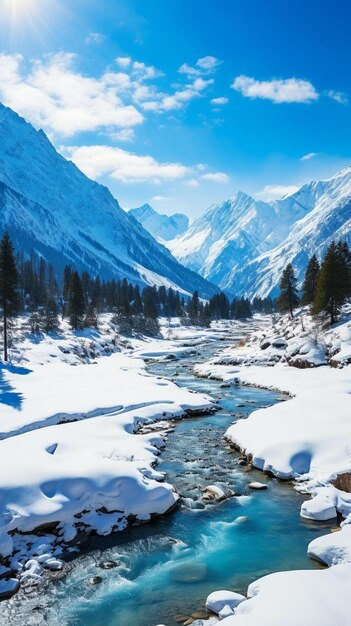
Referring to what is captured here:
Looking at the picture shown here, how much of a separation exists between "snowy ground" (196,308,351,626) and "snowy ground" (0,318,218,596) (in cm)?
578

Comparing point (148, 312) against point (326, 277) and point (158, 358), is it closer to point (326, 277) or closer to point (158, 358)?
point (158, 358)

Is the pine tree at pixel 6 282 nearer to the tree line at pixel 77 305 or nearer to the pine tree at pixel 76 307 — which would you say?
the tree line at pixel 77 305

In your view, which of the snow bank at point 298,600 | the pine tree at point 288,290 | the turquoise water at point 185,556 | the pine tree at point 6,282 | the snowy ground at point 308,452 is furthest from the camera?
the pine tree at point 288,290

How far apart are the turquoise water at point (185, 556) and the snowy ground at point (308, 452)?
934 mm

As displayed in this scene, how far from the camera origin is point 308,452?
807 inches

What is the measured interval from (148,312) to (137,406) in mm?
96337

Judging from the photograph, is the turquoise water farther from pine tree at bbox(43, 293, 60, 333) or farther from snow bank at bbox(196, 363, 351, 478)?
pine tree at bbox(43, 293, 60, 333)

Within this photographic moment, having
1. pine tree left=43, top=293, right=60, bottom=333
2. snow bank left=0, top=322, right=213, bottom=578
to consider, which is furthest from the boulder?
pine tree left=43, top=293, right=60, bottom=333

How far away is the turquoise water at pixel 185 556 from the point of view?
11.3 meters

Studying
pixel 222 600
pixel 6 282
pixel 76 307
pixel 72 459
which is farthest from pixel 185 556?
pixel 76 307

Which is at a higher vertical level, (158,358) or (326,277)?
(326,277)

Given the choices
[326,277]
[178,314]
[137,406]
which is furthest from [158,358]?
[178,314]

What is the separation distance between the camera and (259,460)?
21125 millimetres

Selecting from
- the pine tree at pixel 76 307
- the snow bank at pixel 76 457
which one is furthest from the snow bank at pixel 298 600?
A: the pine tree at pixel 76 307
